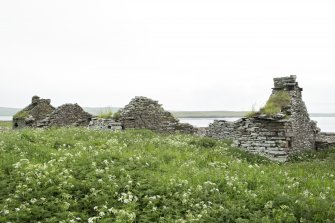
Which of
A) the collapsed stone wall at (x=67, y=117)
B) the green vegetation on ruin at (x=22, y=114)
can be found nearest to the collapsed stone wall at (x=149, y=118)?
the collapsed stone wall at (x=67, y=117)

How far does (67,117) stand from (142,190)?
2674 centimetres

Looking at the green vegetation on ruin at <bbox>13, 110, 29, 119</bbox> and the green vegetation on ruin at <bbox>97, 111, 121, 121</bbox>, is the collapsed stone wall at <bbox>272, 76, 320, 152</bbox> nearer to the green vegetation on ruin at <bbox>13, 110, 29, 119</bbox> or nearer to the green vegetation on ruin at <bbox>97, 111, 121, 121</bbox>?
the green vegetation on ruin at <bbox>97, 111, 121, 121</bbox>

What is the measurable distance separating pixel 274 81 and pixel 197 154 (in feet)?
35.6

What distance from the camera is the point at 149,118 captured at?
100 feet

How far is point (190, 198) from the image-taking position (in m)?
10.6

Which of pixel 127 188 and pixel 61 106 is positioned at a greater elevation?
pixel 61 106

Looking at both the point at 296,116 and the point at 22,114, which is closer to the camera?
the point at 296,116

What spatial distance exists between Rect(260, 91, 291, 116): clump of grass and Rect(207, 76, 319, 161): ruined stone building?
6 centimetres

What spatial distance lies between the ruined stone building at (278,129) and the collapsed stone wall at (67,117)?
16.3 m

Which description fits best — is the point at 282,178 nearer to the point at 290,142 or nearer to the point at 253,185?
the point at 253,185

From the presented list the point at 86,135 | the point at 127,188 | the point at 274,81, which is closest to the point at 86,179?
the point at 127,188

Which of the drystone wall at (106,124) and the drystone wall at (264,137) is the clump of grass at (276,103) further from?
the drystone wall at (106,124)

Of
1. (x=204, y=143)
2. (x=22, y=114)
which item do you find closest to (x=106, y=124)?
(x=204, y=143)

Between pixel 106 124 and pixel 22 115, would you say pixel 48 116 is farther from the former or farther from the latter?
pixel 106 124
